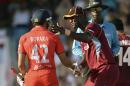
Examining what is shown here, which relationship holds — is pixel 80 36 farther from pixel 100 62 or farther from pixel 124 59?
pixel 124 59

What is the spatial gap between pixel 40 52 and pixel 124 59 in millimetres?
2265

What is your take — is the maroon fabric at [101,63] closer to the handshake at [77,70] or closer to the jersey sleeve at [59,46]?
the handshake at [77,70]

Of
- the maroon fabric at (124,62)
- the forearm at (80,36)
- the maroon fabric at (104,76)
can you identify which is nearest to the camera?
the forearm at (80,36)

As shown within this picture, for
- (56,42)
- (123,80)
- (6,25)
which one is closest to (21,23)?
(6,25)

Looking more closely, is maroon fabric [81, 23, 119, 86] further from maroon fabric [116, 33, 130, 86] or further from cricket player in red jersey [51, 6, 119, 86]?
maroon fabric [116, 33, 130, 86]

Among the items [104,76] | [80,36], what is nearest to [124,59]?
[104,76]

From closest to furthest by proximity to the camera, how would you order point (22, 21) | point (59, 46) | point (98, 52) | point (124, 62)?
1. point (98, 52)
2. point (59, 46)
3. point (124, 62)
4. point (22, 21)

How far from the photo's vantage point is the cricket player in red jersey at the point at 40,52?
11.0 m

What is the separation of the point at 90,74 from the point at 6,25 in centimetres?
959

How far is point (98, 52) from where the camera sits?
1088cm

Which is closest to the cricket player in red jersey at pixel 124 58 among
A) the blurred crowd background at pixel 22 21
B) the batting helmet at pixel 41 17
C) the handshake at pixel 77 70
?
the handshake at pixel 77 70

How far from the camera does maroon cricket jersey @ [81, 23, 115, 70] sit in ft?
35.3

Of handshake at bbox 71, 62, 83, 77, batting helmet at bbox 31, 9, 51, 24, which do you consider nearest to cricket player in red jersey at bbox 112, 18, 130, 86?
handshake at bbox 71, 62, 83, 77

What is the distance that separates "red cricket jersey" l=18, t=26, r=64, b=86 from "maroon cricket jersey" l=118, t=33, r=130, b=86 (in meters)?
1.91
